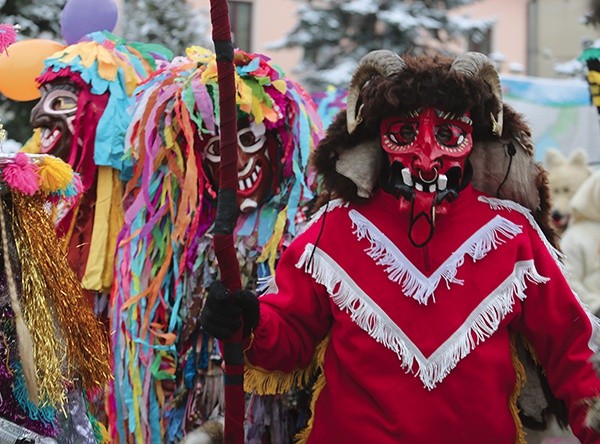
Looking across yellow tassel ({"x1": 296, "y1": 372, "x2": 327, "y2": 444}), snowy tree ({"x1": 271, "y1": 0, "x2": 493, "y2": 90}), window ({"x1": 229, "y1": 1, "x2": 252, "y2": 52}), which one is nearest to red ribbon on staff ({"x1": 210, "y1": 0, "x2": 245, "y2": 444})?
yellow tassel ({"x1": 296, "y1": 372, "x2": 327, "y2": 444})

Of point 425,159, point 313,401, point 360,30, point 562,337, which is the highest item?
point 425,159

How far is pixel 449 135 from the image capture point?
3.08m

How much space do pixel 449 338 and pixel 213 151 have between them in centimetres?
125

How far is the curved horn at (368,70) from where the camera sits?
122 inches

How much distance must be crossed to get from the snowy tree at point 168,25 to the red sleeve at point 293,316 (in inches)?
330

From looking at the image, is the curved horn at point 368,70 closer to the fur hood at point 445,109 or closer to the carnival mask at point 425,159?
the fur hood at point 445,109

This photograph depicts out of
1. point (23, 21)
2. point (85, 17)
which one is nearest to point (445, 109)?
point (85, 17)

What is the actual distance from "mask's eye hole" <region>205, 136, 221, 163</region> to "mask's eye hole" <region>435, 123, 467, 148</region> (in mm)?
978

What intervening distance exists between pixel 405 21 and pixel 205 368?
1010 centimetres

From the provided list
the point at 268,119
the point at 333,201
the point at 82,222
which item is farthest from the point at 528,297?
the point at 82,222

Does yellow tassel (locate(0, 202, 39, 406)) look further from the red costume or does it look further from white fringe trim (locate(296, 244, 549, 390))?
white fringe trim (locate(296, 244, 549, 390))

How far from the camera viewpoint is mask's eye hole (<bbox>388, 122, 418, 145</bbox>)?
3.09m

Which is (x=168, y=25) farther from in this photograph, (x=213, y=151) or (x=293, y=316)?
(x=293, y=316)

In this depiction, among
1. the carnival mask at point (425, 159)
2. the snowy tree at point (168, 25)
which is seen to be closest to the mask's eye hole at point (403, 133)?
the carnival mask at point (425, 159)
